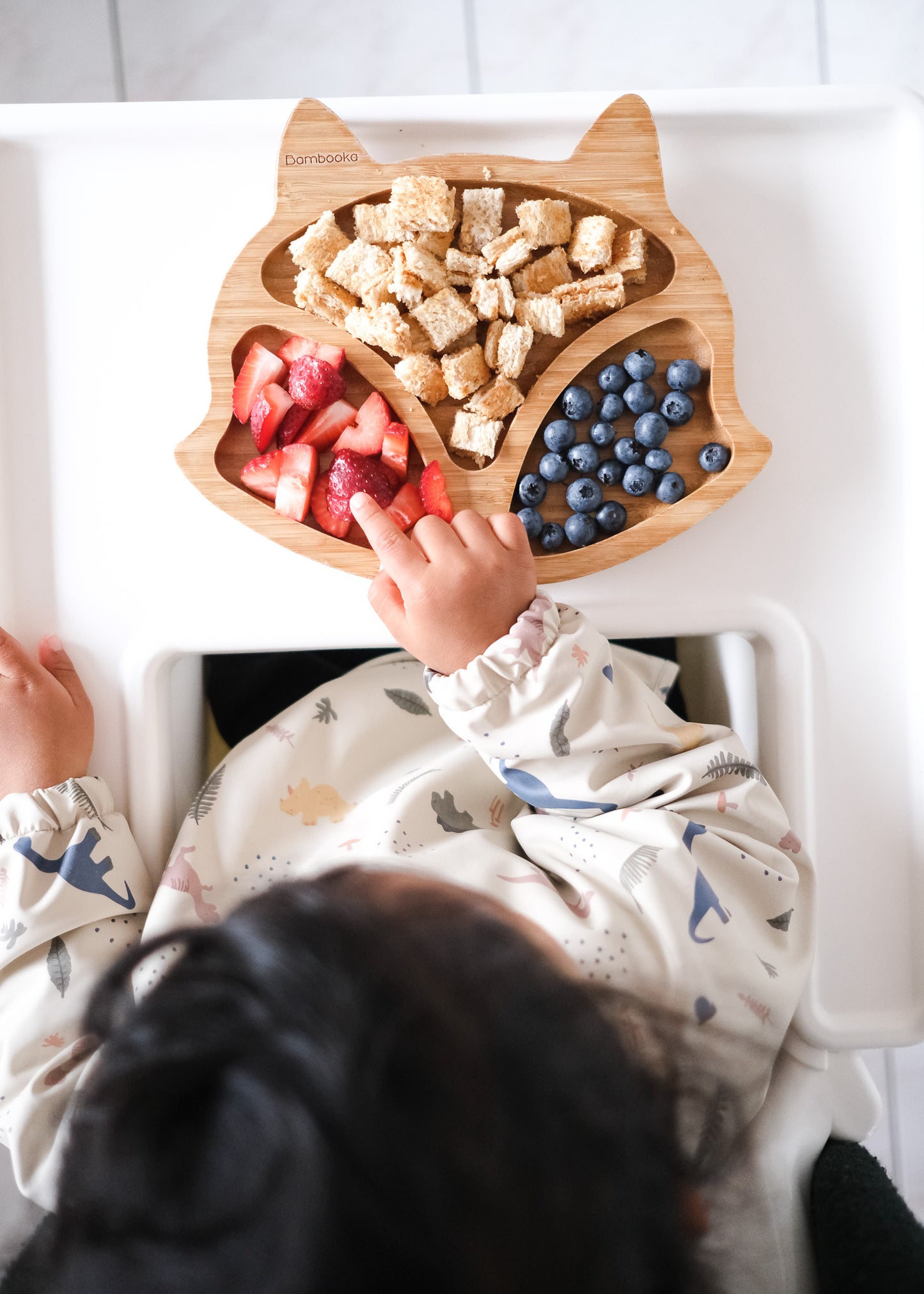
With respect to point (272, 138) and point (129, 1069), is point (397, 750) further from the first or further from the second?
point (272, 138)

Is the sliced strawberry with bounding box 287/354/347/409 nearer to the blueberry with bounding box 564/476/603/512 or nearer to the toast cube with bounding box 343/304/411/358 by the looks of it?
the toast cube with bounding box 343/304/411/358

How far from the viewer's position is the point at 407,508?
822 millimetres

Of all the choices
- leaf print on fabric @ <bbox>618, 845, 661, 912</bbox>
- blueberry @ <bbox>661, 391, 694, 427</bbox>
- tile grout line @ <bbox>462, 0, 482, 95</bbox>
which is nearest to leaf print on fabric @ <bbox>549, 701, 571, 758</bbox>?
leaf print on fabric @ <bbox>618, 845, 661, 912</bbox>

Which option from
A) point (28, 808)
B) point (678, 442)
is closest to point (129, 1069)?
point (28, 808)

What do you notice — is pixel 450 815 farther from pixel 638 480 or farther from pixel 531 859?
pixel 638 480

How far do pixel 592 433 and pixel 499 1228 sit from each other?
2.10 feet

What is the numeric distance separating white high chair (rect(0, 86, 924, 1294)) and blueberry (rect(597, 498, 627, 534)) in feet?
0.18

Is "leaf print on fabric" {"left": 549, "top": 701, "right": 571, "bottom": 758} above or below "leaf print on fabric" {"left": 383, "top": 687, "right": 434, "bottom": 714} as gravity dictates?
below

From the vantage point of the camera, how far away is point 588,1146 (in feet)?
1.66

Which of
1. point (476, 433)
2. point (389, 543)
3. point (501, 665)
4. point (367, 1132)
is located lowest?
point (367, 1132)

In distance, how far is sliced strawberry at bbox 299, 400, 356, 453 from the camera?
826 millimetres

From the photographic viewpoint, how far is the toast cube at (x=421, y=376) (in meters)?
0.80

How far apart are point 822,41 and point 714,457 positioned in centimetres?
101

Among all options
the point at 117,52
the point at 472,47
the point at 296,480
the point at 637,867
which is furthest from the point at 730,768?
the point at 117,52
